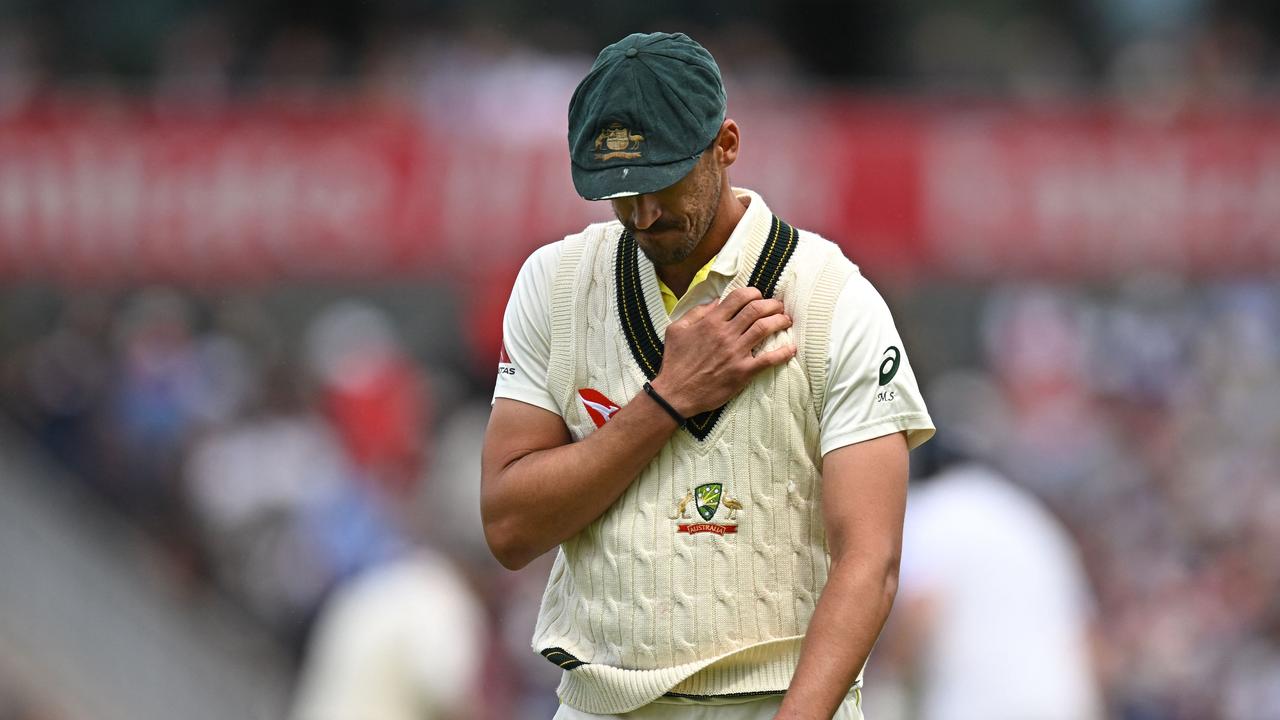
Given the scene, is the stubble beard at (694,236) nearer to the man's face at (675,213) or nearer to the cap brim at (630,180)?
the man's face at (675,213)

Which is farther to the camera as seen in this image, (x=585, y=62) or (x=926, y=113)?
(x=585, y=62)

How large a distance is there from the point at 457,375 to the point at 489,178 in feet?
4.88

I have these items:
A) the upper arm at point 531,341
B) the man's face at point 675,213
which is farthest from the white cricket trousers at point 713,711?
the man's face at point 675,213

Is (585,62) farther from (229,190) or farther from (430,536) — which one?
(430,536)

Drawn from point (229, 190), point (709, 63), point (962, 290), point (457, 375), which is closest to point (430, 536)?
point (457, 375)

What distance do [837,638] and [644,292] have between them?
30.4 inches

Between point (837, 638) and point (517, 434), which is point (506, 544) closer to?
point (517, 434)

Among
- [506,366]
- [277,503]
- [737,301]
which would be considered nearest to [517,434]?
[506,366]

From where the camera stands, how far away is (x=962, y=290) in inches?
573

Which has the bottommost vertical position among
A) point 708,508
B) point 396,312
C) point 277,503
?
point 277,503

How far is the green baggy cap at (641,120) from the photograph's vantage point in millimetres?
3342

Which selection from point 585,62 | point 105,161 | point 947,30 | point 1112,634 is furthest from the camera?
point 947,30

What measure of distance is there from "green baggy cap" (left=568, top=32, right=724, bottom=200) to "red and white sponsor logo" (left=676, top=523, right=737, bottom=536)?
65 centimetres

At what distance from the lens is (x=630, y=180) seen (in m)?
3.33
